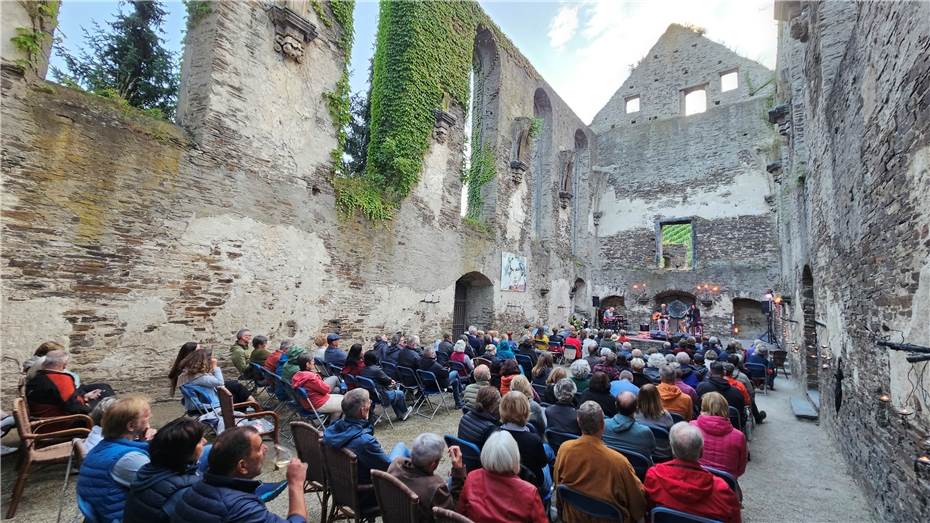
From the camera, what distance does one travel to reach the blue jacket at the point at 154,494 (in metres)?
1.92

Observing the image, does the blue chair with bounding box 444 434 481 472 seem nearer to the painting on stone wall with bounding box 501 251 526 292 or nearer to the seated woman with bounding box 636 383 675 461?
the seated woman with bounding box 636 383 675 461

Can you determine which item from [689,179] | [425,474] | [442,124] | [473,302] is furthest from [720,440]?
[689,179]

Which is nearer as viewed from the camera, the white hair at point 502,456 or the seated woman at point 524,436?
the white hair at point 502,456

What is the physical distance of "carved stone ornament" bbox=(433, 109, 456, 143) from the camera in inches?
465

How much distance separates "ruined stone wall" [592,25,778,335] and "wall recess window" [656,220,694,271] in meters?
0.29

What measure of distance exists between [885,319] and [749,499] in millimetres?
2155

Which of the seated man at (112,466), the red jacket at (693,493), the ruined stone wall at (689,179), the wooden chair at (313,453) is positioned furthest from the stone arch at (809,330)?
the seated man at (112,466)

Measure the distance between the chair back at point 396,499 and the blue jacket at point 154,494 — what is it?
943mm

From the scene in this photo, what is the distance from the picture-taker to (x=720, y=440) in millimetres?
3467

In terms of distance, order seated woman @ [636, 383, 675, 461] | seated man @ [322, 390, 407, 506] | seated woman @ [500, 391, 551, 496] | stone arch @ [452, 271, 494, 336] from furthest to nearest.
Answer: stone arch @ [452, 271, 494, 336] → seated woman @ [636, 383, 675, 461] → seated woman @ [500, 391, 551, 496] → seated man @ [322, 390, 407, 506]

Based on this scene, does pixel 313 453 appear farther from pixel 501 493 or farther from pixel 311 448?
pixel 501 493

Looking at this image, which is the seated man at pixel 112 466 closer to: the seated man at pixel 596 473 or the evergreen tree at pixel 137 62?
the seated man at pixel 596 473

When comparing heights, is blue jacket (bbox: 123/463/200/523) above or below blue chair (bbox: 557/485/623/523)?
above

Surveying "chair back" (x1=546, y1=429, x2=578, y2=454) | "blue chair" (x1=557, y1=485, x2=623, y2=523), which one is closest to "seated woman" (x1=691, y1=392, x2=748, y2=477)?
"chair back" (x1=546, y1=429, x2=578, y2=454)
